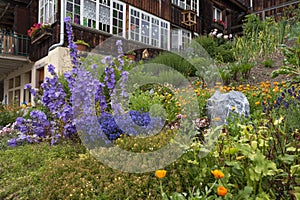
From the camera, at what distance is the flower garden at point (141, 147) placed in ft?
5.93

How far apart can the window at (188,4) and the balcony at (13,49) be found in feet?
21.2

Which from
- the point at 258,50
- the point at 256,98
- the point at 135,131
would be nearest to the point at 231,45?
the point at 258,50

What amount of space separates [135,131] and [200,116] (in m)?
1.19

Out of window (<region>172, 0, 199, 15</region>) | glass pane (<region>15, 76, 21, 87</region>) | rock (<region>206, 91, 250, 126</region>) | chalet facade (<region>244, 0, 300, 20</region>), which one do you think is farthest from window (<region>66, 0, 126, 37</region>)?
chalet facade (<region>244, 0, 300, 20</region>)

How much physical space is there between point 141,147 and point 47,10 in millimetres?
8230

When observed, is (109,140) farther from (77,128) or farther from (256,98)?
(256,98)

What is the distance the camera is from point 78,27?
8555mm

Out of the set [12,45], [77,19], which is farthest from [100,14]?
[12,45]

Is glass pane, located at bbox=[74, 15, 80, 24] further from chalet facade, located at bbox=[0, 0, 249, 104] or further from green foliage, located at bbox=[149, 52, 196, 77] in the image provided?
green foliage, located at bbox=[149, 52, 196, 77]

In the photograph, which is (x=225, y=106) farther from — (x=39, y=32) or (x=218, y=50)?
(x=39, y=32)

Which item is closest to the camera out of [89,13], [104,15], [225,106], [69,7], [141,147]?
[141,147]

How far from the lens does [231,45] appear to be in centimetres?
945

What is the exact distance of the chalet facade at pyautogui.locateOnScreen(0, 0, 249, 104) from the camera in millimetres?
8595

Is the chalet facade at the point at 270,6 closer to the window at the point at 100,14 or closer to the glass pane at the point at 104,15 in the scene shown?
the window at the point at 100,14
